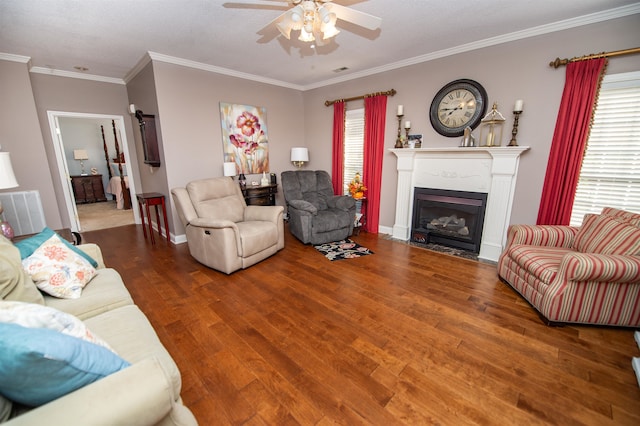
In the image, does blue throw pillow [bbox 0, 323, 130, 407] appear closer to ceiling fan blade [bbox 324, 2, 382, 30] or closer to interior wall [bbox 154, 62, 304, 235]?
ceiling fan blade [bbox 324, 2, 382, 30]

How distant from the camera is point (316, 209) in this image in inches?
149

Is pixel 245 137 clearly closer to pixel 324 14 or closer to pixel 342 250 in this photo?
pixel 342 250

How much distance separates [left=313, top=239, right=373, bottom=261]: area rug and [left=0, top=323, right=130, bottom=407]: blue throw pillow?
2699 mm

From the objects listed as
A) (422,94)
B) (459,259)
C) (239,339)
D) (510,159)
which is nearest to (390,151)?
(422,94)

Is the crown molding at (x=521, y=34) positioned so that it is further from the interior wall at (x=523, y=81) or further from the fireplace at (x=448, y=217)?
the fireplace at (x=448, y=217)

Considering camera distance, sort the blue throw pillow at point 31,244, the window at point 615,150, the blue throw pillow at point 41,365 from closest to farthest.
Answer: the blue throw pillow at point 41,365, the blue throw pillow at point 31,244, the window at point 615,150

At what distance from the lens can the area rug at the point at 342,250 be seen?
346 centimetres

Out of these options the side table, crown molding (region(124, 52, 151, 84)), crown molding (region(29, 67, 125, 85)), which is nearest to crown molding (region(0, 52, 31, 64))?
crown molding (region(29, 67, 125, 85))

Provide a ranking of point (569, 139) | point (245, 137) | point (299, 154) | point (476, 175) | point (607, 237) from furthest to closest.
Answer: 1. point (299, 154)
2. point (245, 137)
3. point (476, 175)
4. point (569, 139)
5. point (607, 237)

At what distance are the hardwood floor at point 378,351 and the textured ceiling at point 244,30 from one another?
2.37 meters

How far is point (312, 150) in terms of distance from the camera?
17.5 feet

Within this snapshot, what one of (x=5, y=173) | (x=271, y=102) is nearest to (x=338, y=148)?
(x=271, y=102)

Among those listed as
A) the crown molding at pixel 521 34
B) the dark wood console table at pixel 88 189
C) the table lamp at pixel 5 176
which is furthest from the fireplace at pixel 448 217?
the dark wood console table at pixel 88 189

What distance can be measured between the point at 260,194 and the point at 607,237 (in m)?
4.14
